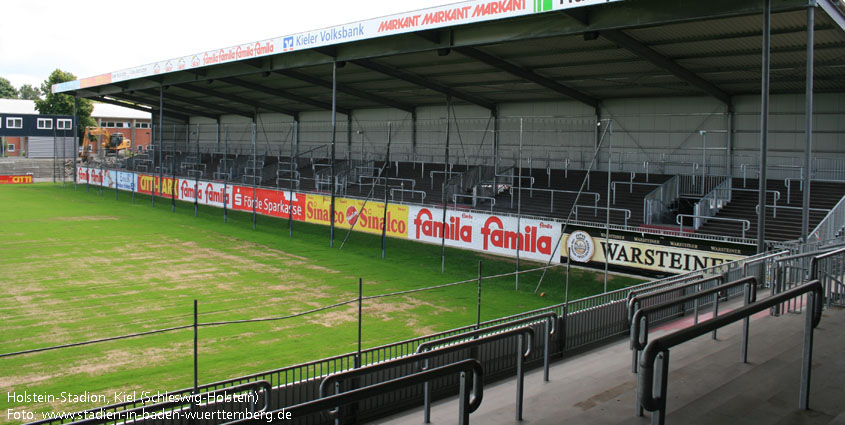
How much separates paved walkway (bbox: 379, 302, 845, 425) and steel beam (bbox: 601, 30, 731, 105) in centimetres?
1312

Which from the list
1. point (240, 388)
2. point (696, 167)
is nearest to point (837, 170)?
point (696, 167)

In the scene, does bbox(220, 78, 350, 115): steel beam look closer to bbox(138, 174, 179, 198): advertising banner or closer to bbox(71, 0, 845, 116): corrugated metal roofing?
bbox(71, 0, 845, 116): corrugated metal roofing

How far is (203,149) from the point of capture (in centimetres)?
6338

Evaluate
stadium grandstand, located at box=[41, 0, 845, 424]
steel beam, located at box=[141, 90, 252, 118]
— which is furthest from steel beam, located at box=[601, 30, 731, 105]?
steel beam, located at box=[141, 90, 252, 118]

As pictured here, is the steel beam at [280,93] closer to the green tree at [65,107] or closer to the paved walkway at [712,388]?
the paved walkway at [712,388]

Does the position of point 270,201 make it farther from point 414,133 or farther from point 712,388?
point 712,388

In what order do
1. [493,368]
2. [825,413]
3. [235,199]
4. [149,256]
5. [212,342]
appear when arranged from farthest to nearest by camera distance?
[235,199], [149,256], [212,342], [493,368], [825,413]

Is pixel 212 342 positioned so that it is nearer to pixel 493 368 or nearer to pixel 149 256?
pixel 493 368

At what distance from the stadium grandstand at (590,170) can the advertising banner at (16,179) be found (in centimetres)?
2380

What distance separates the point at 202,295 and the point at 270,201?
54.2 ft

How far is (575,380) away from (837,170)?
2283 cm

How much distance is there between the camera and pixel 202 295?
17.4m

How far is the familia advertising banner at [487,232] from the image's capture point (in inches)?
818

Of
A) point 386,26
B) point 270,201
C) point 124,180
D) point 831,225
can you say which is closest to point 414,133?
point 270,201
